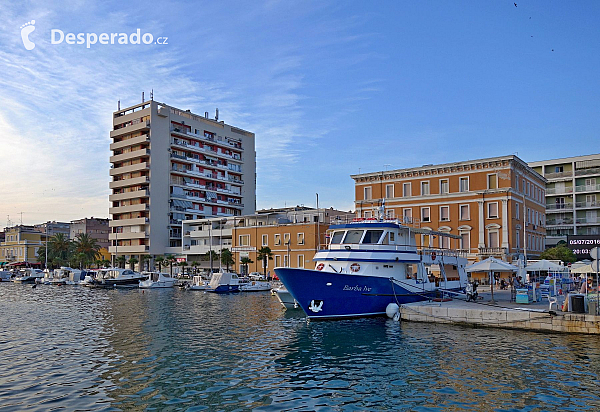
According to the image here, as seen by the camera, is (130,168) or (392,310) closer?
(392,310)

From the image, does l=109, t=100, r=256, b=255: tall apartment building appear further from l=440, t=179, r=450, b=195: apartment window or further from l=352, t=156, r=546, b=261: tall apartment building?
l=440, t=179, r=450, b=195: apartment window

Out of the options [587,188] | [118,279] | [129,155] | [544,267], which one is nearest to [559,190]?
[587,188]

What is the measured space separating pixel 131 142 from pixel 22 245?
52.8 metres

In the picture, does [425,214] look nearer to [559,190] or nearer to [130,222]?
[559,190]

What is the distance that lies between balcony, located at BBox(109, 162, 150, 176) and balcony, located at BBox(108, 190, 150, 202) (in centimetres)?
390

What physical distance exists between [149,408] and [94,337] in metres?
12.0

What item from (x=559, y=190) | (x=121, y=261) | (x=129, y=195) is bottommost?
(x=121, y=261)

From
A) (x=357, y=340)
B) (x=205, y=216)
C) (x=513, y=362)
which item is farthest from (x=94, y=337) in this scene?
(x=205, y=216)

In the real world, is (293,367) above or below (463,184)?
below

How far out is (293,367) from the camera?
53.6 ft

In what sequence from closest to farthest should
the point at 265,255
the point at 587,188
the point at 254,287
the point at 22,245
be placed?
the point at 254,287, the point at 265,255, the point at 587,188, the point at 22,245

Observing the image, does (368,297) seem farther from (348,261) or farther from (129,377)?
(129,377)

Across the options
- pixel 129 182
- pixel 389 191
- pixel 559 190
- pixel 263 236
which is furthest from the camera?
pixel 129 182

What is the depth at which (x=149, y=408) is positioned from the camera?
39.1 feet
